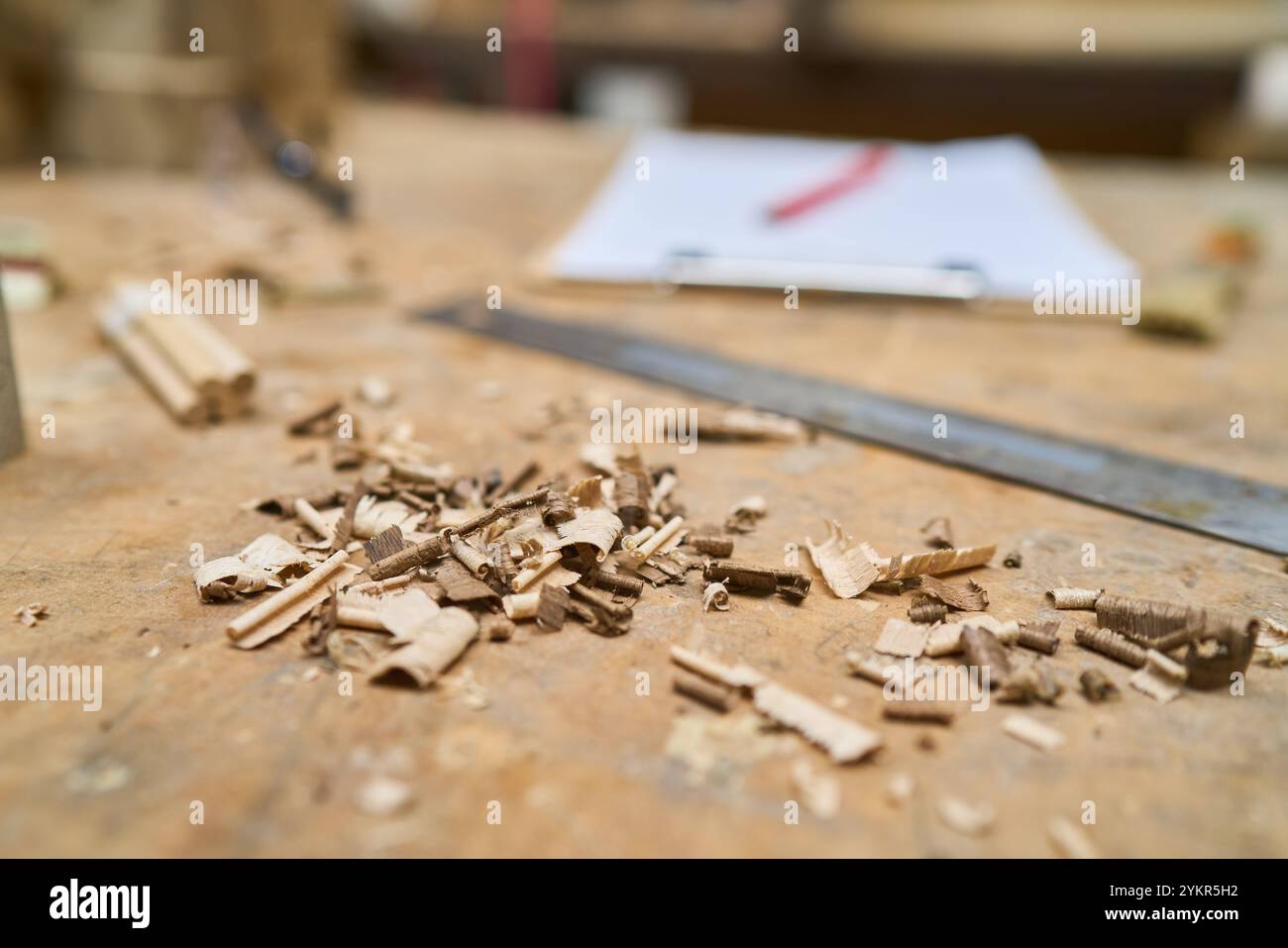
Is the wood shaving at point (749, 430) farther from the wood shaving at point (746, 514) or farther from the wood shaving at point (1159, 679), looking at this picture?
the wood shaving at point (1159, 679)

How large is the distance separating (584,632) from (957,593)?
21.4 inches

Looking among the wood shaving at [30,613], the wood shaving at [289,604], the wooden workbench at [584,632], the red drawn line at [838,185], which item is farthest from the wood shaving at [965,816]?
the red drawn line at [838,185]

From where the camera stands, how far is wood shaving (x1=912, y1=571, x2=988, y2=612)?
1424 millimetres

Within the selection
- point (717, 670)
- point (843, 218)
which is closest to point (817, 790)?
point (717, 670)

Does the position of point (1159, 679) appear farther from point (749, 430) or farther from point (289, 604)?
point (289, 604)

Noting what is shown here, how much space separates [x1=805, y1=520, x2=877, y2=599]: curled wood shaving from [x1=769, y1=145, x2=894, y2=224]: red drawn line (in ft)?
5.65

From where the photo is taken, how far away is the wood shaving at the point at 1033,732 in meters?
1.16

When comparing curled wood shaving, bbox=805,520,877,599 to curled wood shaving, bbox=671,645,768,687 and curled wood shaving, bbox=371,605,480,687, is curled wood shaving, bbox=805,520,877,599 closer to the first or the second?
curled wood shaving, bbox=671,645,768,687

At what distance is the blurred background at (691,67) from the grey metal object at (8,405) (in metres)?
2.38

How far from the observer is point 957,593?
145 cm
